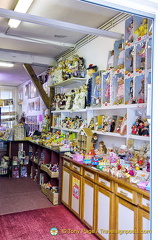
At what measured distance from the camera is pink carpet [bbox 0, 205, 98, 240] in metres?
2.97

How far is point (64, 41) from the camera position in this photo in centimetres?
484

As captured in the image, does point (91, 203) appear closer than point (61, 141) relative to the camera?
Yes

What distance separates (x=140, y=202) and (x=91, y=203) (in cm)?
102

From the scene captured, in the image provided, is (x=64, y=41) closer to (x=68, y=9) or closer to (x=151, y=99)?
(x=68, y=9)

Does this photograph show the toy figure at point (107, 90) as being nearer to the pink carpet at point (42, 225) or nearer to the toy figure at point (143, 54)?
the toy figure at point (143, 54)

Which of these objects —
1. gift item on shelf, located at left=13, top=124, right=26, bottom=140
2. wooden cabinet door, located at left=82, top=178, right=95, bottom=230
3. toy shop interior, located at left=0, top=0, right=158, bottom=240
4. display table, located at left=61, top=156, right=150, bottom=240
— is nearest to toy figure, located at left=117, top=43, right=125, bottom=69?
toy shop interior, located at left=0, top=0, right=158, bottom=240

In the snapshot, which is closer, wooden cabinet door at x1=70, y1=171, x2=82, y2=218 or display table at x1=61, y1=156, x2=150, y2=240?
display table at x1=61, y1=156, x2=150, y2=240

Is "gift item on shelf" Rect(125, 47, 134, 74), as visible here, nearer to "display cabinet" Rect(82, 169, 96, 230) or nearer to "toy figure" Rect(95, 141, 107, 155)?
"toy figure" Rect(95, 141, 107, 155)

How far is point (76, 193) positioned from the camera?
350 cm

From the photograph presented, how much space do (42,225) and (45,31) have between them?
331 cm

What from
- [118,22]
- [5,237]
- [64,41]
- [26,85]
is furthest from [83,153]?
[26,85]

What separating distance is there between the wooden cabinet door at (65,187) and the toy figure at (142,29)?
231 centimetres

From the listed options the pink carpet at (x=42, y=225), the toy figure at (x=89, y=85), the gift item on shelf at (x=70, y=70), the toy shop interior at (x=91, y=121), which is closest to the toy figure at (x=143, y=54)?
the toy shop interior at (x=91, y=121)

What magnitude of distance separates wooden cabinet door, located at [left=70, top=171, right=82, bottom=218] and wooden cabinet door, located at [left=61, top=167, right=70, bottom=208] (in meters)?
0.13
